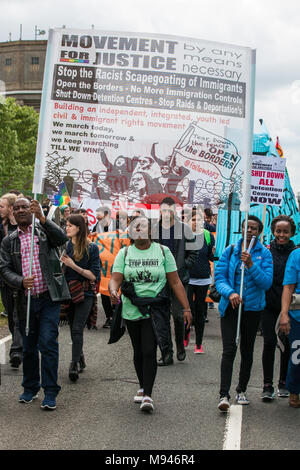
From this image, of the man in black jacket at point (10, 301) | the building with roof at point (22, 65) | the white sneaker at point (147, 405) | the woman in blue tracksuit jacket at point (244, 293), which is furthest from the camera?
the building with roof at point (22, 65)

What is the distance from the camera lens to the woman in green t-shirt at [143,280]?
21.7 feet

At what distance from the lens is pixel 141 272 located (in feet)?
21.9

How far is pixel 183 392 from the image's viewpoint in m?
7.27

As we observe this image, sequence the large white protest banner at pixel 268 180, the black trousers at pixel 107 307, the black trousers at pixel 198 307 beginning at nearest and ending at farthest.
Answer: the black trousers at pixel 198 307 < the black trousers at pixel 107 307 < the large white protest banner at pixel 268 180

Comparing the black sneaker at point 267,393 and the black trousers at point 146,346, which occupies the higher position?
the black trousers at point 146,346

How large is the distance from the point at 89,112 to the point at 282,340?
296cm

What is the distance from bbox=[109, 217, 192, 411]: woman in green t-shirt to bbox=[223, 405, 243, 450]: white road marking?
2.54 feet

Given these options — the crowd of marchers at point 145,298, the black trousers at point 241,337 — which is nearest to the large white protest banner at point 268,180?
the crowd of marchers at point 145,298

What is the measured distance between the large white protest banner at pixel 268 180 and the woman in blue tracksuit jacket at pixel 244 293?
21.7 feet

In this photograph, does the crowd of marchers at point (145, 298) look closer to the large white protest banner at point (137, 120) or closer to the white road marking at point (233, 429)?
the white road marking at point (233, 429)

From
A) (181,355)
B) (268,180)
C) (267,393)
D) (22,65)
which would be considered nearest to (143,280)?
(267,393)
